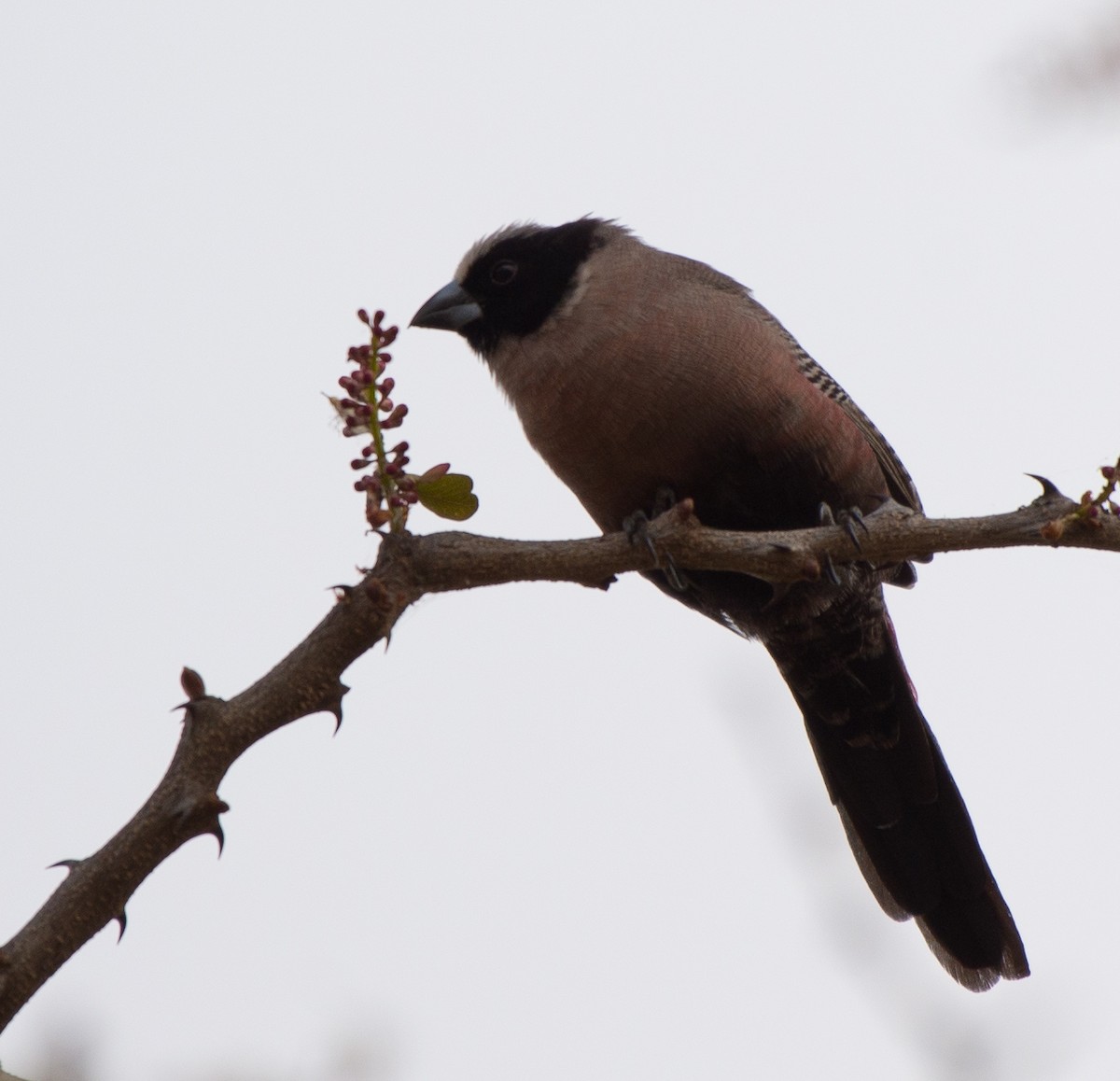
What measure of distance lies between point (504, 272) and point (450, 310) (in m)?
0.26

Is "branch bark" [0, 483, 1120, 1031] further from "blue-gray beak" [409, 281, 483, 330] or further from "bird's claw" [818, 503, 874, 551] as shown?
"blue-gray beak" [409, 281, 483, 330]

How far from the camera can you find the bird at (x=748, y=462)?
187 inches

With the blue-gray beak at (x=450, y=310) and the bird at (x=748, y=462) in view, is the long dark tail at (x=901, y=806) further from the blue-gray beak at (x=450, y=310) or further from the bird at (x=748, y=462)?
the blue-gray beak at (x=450, y=310)

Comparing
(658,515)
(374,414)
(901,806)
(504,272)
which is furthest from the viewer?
(504,272)

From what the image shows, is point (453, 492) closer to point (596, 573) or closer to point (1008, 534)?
point (596, 573)

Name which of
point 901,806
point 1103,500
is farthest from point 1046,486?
point 901,806

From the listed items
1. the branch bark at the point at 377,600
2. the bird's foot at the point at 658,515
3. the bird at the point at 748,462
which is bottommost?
the branch bark at the point at 377,600

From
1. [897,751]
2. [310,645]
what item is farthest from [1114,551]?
[897,751]

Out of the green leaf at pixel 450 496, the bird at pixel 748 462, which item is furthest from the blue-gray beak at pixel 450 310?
the green leaf at pixel 450 496

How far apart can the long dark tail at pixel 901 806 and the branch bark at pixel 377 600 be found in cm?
204

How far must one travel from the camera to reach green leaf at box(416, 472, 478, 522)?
294cm

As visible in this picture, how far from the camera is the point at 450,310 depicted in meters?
5.85

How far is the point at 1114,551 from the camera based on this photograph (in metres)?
3.16

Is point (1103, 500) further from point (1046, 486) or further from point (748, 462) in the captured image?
point (748, 462)
